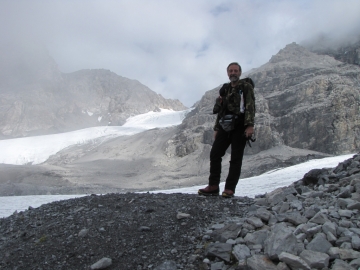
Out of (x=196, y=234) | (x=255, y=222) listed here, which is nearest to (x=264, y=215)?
(x=255, y=222)

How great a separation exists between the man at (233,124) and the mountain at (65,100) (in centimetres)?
10823

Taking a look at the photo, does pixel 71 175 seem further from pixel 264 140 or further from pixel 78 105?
pixel 78 105

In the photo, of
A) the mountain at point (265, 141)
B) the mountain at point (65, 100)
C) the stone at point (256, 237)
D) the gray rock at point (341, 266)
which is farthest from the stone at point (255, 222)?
the mountain at point (65, 100)

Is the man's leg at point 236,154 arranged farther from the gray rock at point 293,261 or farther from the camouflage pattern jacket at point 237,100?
the gray rock at point 293,261

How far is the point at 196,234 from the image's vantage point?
3824mm

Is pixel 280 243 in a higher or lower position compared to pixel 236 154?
lower

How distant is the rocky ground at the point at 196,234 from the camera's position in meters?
2.91

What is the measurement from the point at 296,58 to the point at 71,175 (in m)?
50.1

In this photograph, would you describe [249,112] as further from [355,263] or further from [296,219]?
[355,263]

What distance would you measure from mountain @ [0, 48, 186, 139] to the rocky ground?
109 meters

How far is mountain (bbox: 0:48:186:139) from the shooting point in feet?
376

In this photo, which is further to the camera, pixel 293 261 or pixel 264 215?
pixel 264 215

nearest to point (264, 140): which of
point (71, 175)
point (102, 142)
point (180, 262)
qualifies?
point (71, 175)

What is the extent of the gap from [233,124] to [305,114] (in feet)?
145
